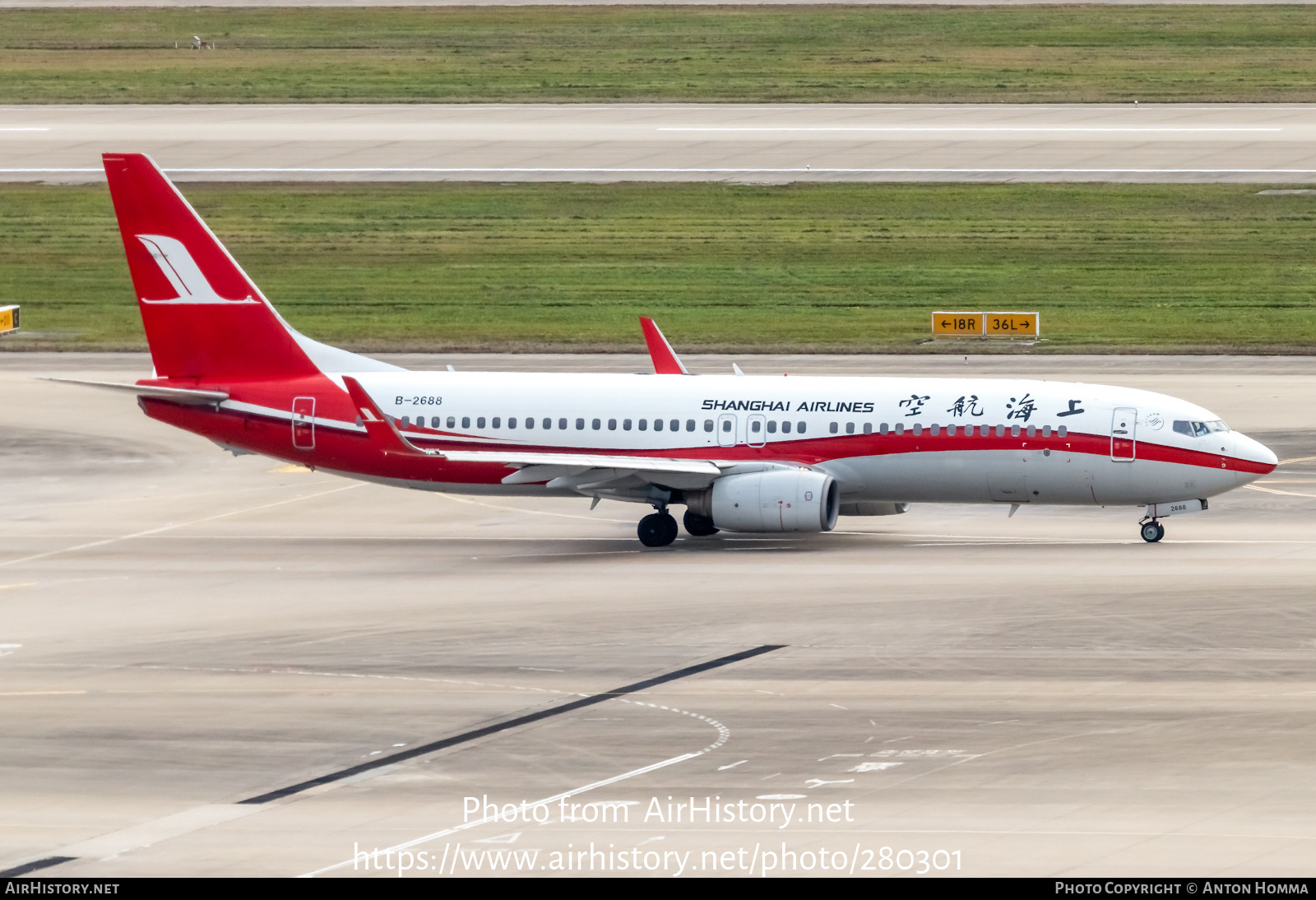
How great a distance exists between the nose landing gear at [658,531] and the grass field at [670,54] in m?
66.1

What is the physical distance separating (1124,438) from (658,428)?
1028cm

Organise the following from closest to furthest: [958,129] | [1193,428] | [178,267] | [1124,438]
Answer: [1124,438] < [1193,428] < [178,267] < [958,129]

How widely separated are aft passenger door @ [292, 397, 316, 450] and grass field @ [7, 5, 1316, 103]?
6504 cm

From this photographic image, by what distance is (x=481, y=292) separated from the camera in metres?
84.7

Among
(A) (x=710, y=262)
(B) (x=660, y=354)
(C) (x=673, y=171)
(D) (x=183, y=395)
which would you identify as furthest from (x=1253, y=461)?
(C) (x=673, y=171)

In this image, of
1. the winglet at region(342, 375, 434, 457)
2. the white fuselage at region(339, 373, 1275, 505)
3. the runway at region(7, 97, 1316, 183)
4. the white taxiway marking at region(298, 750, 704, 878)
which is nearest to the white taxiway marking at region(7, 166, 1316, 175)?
the runway at region(7, 97, 1316, 183)

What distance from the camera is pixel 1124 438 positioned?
4509 cm

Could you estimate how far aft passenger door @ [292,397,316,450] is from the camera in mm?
47844

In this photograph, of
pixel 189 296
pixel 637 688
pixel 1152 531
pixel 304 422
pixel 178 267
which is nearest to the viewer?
pixel 637 688

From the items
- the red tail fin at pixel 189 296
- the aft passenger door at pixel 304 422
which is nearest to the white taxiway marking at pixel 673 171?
the red tail fin at pixel 189 296

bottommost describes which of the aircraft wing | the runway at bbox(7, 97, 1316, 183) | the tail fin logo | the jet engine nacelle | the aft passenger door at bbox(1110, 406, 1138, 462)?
the jet engine nacelle

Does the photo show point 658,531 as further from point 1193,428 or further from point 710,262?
point 710,262

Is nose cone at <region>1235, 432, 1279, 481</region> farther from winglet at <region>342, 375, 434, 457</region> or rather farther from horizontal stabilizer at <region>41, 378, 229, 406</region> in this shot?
horizontal stabilizer at <region>41, 378, 229, 406</region>

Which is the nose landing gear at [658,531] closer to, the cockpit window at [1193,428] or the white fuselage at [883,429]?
the white fuselage at [883,429]
